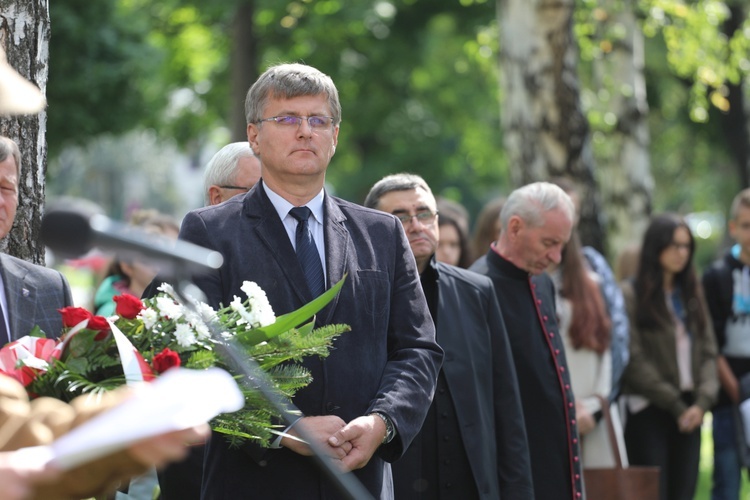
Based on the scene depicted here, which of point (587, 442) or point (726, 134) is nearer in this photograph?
point (587, 442)

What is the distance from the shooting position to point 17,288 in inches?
165

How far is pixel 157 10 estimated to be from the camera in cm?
2380

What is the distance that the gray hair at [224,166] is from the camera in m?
5.55

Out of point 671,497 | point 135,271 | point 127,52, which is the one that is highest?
point 127,52

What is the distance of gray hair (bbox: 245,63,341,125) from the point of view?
14.7 feet

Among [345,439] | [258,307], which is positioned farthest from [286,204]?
[345,439]

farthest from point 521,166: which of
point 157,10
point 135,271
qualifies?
point 157,10

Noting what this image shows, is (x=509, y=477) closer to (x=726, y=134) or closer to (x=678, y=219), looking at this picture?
(x=678, y=219)

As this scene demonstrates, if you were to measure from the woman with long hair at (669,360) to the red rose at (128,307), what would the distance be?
5538 mm

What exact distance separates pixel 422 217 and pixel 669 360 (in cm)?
370

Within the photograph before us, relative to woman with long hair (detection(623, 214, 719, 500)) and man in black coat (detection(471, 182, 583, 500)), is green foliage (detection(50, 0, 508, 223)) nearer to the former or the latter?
woman with long hair (detection(623, 214, 719, 500))

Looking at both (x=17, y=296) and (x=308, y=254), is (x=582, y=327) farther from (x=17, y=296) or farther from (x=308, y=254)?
(x=17, y=296)

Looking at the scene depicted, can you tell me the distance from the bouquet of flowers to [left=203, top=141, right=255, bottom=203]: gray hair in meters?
1.70

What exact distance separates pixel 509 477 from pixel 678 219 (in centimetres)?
394
